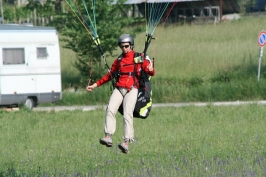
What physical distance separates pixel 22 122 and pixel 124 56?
325 inches

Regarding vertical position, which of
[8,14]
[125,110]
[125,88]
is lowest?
[8,14]

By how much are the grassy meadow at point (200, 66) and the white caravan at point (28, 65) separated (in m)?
3.68

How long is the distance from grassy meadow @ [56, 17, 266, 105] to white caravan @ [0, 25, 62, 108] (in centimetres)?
368

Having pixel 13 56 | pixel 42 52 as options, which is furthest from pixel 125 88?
pixel 42 52

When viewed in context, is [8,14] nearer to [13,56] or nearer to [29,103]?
[13,56]

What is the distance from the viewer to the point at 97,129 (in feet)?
53.8

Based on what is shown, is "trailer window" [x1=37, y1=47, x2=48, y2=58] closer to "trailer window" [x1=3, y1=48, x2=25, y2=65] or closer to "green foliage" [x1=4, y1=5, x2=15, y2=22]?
"trailer window" [x1=3, y1=48, x2=25, y2=65]

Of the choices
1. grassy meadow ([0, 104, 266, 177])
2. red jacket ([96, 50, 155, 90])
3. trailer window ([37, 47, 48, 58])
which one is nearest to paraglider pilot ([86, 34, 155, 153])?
red jacket ([96, 50, 155, 90])

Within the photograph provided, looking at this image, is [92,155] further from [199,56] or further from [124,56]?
[199,56]

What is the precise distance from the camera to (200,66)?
33.4 metres

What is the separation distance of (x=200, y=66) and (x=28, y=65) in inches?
467

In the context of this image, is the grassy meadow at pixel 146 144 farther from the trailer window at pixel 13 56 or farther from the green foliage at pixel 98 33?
the green foliage at pixel 98 33

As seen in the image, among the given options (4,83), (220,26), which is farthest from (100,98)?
(220,26)

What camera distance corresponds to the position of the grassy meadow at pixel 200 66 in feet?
88.3
